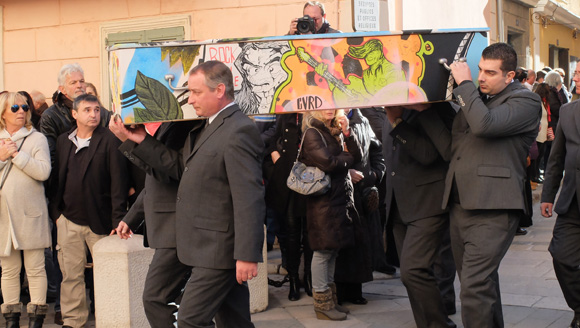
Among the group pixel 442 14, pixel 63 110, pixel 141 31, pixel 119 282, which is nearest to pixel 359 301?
pixel 119 282

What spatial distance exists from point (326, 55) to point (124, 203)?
2.68 metres

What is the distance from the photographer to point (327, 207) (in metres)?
6.87

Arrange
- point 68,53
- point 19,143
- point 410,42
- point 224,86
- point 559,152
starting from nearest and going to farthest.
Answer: point 224,86
point 410,42
point 559,152
point 19,143
point 68,53

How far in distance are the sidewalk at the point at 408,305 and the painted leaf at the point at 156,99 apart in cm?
258

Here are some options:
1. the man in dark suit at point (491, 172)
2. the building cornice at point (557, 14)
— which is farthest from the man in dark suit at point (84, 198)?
the building cornice at point (557, 14)

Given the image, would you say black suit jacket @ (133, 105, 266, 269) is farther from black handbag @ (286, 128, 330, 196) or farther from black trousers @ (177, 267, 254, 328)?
black handbag @ (286, 128, 330, 196)

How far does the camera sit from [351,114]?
7344 millimetres

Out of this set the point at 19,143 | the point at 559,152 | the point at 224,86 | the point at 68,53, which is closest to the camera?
the point at 224,86

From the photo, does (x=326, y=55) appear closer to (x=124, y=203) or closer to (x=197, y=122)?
(x=197, y=122)

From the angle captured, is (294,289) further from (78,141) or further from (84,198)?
(78,141)

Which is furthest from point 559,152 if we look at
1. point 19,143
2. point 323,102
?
point 19,143

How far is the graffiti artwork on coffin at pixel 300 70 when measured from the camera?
185 inches

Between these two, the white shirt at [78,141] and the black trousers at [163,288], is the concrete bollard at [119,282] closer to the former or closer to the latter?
the white shirt at [78,141]

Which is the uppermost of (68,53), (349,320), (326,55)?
(68,53)
